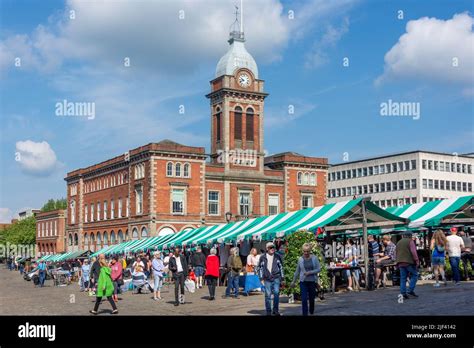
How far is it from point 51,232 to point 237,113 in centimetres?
4322

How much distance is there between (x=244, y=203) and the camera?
68375mm

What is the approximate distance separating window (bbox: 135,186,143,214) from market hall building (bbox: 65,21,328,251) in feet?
0.29

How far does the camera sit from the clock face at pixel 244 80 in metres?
70.3

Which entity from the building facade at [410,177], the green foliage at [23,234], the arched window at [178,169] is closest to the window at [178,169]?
the arched window at [178,169]

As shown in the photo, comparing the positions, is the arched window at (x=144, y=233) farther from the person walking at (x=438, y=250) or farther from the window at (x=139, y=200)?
the person walking at (x=438, y=250)

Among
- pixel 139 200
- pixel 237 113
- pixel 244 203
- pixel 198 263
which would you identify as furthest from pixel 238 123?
pixel 198 263

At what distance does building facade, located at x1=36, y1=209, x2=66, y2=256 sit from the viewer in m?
94.9

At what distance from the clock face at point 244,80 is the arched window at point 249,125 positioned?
2.72 metres

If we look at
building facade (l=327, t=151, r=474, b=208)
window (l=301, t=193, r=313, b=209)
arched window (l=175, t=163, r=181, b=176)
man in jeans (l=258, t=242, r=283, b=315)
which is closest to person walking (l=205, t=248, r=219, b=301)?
man in jeans (l=258, t=242, r=283, b=315)

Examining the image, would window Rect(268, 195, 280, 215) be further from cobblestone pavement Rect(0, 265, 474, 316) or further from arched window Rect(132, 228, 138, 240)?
cobblestone pavement Rect(0, 265, 474, 316)
